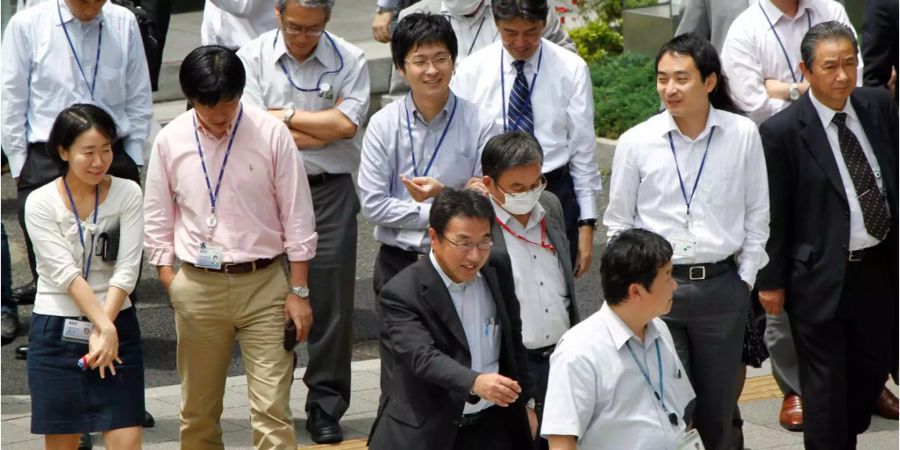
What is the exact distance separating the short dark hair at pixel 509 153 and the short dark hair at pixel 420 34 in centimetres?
79

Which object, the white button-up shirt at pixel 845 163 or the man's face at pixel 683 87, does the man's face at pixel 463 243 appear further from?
the white button-up shirt at pixel 845 163

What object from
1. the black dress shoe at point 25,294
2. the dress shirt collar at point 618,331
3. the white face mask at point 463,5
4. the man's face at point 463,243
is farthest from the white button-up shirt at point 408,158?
the black dress shoe at point 25,294

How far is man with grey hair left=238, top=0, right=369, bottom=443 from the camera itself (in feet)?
25.0

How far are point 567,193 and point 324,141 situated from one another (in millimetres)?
A: 1172

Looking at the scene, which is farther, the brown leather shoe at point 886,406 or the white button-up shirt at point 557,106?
the brown leather shoe at point 886,406

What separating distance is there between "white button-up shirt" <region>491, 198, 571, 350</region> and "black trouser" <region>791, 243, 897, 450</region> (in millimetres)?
1284

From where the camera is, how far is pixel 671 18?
1490 centimetres

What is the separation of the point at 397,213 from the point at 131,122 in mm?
1713

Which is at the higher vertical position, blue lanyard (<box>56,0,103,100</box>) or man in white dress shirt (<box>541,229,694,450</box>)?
blue lanyard (<box>56,0,103,100</box>)

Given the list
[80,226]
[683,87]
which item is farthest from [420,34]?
[80,226]

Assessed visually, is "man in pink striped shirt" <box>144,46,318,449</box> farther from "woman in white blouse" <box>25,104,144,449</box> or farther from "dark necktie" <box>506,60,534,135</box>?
"dark necktie" <box>506,60,534,135</box>

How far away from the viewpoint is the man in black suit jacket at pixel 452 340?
582cm

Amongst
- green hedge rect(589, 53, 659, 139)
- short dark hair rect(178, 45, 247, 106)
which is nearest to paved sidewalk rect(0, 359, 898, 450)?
short dark hair rect(178, 45, 247, 106)

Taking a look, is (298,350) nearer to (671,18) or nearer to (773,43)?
(773,43)
